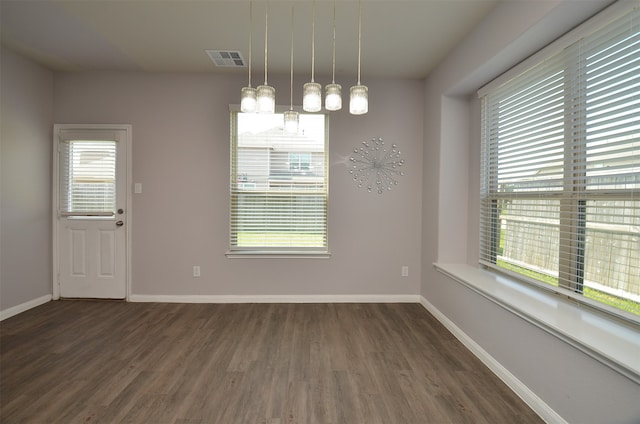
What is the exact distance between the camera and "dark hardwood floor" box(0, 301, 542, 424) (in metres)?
1.82

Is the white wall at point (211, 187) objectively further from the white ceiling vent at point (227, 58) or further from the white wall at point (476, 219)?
the white wall at point (476, 219)

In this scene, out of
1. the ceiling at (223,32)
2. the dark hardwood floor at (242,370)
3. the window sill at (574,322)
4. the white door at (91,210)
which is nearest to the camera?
the window sill at (574,322)

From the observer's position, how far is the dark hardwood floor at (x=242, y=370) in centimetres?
182

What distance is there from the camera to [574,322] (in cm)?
174

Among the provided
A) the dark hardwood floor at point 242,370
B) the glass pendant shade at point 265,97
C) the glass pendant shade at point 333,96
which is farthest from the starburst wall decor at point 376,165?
the glass pendant shade at point 265,97

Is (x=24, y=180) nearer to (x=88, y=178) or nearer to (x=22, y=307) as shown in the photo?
(x=88, y=178)

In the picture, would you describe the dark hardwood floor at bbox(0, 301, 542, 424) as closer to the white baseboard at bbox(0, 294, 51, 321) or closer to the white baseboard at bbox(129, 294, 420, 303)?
the white baseboard at bbox(0, 294, 51, 321)

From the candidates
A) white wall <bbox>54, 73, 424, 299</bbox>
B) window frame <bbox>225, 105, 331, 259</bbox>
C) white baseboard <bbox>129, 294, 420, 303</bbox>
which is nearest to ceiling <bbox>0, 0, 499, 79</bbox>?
white wall <bbox>54, 73, 424, 299</bbox>

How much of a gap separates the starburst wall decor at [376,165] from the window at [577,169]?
3.99 feet

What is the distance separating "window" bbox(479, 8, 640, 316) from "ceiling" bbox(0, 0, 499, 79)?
82 centimetres

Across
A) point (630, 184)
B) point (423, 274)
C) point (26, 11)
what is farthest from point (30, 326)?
point (630, 184)

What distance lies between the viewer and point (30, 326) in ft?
9.80

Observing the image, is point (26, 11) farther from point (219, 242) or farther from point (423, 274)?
point (423, 274)

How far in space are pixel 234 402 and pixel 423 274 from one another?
2.61 metres
